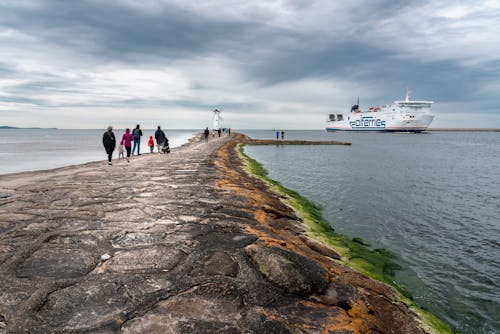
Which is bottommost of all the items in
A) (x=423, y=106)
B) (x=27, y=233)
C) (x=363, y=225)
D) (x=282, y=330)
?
(x=363, y=225)

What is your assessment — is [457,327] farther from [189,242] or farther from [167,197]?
[167,197]

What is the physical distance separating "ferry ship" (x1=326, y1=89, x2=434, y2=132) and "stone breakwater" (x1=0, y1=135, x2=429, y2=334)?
14338 cm

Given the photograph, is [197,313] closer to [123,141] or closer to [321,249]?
[321,249]

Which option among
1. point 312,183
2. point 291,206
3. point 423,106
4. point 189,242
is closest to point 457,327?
point 189,242

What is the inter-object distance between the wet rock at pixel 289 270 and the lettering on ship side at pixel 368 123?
151m

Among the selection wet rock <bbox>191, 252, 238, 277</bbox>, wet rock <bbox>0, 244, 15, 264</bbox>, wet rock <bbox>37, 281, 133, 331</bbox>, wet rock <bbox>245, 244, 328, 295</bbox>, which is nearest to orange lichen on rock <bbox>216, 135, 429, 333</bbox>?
wet rock <bbox>245, 244, 328, 295</bbox>

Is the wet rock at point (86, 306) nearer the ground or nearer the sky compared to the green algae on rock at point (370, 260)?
nearer the sky

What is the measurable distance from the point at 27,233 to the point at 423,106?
151m

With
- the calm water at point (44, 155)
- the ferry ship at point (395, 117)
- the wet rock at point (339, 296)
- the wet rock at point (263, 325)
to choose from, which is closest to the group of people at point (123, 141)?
the calm water at point (44, 155)

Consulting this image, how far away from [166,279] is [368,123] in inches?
6249

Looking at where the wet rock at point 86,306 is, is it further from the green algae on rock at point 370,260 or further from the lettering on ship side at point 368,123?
the lettering on ship side at point 368,123

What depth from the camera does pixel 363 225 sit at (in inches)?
472

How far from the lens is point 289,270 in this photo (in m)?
4.19

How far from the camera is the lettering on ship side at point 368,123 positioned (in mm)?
142875
